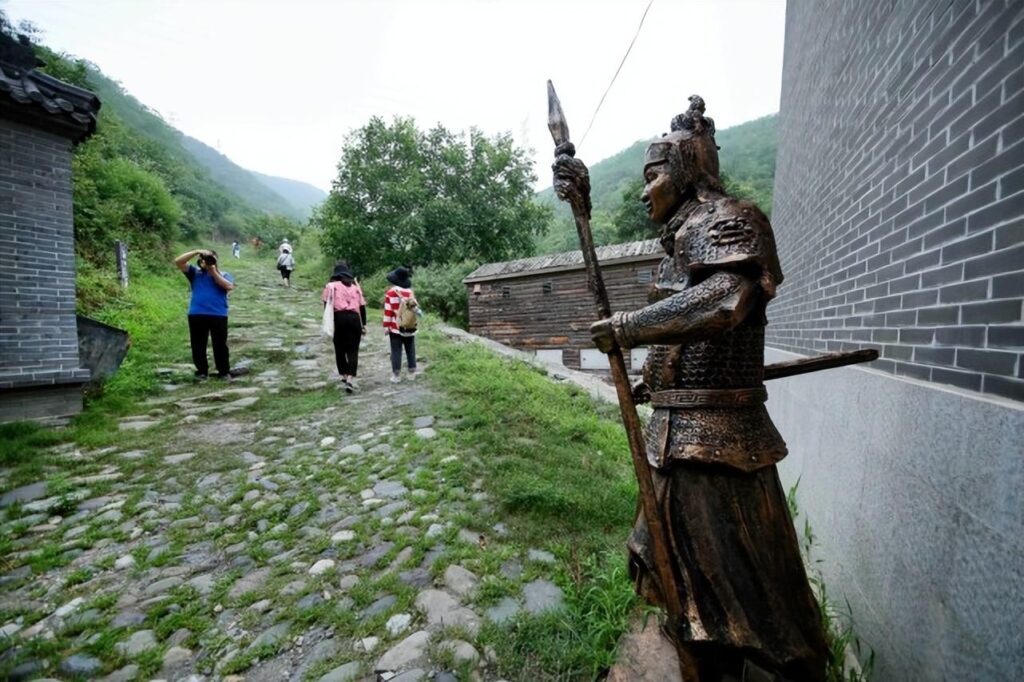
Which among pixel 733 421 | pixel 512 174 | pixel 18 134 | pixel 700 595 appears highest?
pixel 512 174

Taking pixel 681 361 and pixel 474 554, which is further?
pixel 474 554

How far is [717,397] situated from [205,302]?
6949 millimetres

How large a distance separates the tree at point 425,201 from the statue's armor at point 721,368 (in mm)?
21882

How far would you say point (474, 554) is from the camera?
2740mm

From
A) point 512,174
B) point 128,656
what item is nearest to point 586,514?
point 128,656

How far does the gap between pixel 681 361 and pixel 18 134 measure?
7.07m

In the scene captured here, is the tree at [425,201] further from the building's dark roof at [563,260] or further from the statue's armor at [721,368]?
the statue's armor at [721,368]

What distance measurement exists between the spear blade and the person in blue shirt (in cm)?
587

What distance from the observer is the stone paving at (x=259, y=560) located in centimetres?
200

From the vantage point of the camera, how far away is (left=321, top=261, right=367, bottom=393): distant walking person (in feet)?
19.9

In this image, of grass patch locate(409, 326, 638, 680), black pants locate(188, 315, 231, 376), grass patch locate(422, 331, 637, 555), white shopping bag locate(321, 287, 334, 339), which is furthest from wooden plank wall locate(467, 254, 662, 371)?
black pants locate(188, 315, 231, 376)

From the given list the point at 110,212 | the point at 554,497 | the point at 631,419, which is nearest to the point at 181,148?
the point at 110,212

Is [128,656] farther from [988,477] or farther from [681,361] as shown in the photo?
[988,477]

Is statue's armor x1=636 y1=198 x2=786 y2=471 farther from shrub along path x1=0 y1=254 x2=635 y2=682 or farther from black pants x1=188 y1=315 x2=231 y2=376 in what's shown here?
black pants x1=188 y1=315 x2=231 y2=376
